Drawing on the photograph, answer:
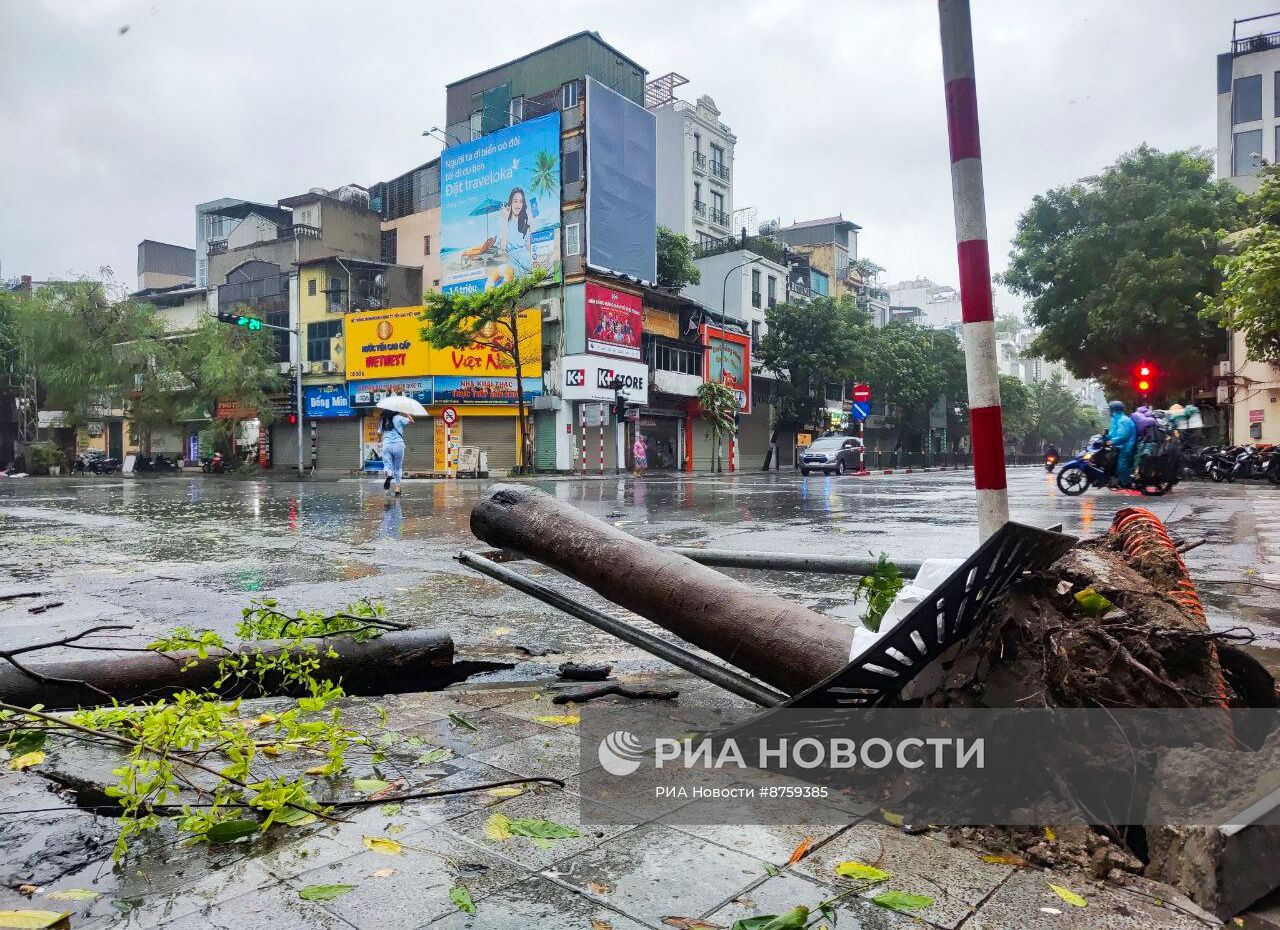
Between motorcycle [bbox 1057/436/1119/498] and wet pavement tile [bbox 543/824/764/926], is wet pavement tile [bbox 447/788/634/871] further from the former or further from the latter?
motorcycle [bbox 1057/436/1119/498]

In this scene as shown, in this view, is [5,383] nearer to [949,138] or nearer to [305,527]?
[305,527]

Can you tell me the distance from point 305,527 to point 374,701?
7.44 meters

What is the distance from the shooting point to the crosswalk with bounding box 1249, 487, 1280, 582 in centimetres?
598

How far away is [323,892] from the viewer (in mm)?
1533

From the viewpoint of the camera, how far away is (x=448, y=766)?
7.31 ft

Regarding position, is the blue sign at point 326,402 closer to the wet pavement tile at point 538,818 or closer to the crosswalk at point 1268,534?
the crosswalk at point 1268,534

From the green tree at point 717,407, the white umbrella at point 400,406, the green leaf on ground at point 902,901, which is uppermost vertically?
the green tree at point 717,407

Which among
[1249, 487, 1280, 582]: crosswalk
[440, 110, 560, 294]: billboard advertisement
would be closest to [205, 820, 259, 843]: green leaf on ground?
[1249, 487, 1280, 582]: crosswalk

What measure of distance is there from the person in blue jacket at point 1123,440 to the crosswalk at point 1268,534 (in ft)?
5.92

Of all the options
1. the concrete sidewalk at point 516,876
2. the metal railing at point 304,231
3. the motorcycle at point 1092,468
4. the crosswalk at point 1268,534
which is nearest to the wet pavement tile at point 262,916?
the concrete sidewalk at point 516,876

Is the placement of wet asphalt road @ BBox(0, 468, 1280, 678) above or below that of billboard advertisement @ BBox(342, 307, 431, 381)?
below

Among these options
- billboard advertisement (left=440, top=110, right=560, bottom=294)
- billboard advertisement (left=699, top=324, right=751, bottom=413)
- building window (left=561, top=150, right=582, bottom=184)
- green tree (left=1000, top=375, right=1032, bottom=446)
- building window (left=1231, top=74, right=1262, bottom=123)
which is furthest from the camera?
green tree (left=1000, top=375, right=1032, bottom=446)

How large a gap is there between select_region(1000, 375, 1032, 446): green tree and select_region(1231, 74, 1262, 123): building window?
57.0 feet

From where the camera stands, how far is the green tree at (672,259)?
39781 mm
